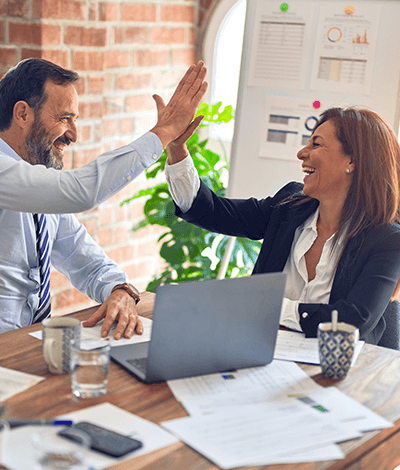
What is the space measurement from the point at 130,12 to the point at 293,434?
241 centimetres

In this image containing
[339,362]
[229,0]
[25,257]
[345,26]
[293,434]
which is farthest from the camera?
[229,0]

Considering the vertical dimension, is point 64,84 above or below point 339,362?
above

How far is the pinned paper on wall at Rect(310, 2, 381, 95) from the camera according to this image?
2311 mm

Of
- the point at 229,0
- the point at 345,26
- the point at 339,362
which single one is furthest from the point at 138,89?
the point at 339,362

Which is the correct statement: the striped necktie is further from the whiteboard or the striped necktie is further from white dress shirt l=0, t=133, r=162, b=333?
the whiteboard

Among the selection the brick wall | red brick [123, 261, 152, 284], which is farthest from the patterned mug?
red brick [123, 261, 152, 284]

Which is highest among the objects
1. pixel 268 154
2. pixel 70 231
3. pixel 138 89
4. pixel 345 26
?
pixel 345 26

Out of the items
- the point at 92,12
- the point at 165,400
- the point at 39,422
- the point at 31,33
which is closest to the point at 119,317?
the point at 165,400

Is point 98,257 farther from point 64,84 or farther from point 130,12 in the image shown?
point 130,12

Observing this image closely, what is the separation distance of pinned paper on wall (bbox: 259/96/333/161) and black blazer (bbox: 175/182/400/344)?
0.44m

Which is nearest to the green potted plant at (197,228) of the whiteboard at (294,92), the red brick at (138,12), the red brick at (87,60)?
the whiteboard at (294,92)

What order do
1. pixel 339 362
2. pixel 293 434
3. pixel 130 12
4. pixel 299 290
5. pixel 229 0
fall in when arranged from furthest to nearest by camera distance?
pixel 229 0
pixel 130 12
pixel 299 290
pixel 339 362
pixel 293 434

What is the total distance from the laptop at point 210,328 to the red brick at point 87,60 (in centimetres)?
166

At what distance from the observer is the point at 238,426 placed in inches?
38.8
